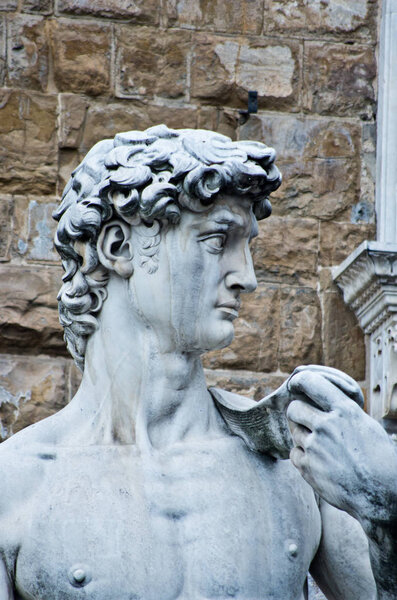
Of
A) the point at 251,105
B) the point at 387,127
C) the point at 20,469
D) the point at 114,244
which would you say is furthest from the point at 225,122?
the point at 20,469

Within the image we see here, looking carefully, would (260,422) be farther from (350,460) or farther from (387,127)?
(387,127)

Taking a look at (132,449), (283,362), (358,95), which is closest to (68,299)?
(132,449)

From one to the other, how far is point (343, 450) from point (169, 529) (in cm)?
50

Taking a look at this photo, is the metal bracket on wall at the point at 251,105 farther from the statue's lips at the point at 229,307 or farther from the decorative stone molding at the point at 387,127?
the statue's lips at the point at 229,307

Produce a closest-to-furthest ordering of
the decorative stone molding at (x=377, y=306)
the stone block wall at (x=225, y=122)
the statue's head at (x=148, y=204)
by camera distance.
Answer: the statue's head at (x=148, y=204), the decorative stone molding at (x=377, y=306), the stone block wall at (x=225, y=122)

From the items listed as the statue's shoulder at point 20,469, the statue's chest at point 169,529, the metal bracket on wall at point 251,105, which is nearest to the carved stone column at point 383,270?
the metal bracket on wall at point 251,105

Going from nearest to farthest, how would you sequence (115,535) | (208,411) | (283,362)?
(115,535)
(208,411)
(283,362)

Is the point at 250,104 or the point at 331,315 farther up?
the point at 250,104

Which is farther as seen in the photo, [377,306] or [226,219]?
[377,306]

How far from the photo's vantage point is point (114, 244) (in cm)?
398

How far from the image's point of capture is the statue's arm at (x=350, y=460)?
3.50m

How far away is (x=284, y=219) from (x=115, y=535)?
3.31m

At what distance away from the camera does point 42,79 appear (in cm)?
691

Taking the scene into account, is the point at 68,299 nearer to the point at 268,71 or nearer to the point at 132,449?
the point at 132,449
